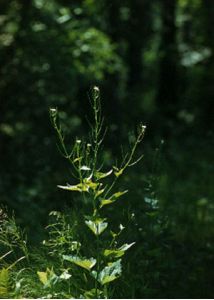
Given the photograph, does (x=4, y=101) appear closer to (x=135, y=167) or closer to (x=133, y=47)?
(x=135, y=167)

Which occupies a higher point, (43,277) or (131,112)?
(43,277)

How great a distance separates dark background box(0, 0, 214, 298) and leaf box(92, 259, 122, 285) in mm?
363

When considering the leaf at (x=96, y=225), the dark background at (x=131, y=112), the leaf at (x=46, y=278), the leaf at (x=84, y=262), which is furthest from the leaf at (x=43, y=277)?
the dark background at (x=131, y=112)

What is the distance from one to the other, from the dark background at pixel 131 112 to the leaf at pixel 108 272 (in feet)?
1.19

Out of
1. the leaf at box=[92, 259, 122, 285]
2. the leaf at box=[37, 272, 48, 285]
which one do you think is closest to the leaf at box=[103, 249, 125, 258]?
the leaf at box=[92, 259, 122, 285]

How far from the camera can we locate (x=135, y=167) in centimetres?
654

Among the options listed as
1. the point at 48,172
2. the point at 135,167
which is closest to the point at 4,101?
the point at 48,172

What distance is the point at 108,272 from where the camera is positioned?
9.81 feet

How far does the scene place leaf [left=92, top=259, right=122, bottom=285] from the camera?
117 inches

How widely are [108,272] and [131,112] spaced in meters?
6.57

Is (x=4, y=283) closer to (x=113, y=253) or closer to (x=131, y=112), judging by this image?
(x=113, y=253)

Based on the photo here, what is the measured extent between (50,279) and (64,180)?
3.50 metres

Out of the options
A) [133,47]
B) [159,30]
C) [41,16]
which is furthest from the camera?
[159,30]

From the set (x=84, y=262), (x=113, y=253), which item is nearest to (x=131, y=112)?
(x=113, y=253)
